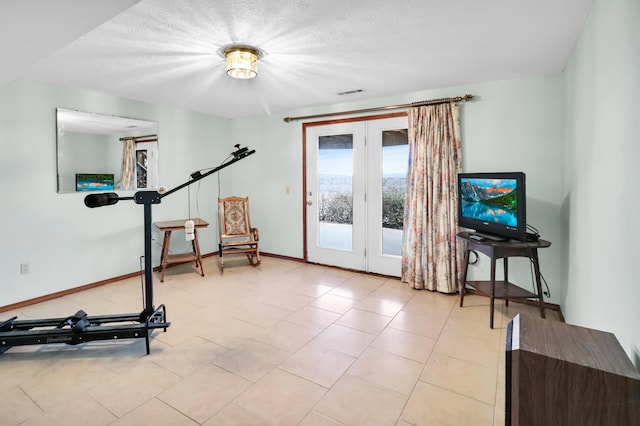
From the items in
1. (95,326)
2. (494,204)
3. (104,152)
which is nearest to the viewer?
(95,326)

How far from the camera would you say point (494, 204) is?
3111 mm

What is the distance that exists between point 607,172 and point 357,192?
3.06 metres

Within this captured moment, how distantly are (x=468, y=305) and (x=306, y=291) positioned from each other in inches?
70.0

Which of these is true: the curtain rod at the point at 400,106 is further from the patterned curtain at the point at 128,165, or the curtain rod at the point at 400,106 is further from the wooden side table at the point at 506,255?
the patterned curtain at the point at 128,165

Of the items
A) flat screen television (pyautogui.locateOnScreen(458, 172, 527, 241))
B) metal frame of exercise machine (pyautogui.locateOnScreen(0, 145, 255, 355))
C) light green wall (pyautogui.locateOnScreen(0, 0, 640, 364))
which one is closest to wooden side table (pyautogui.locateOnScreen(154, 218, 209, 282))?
light green wall (pyautogui.locateOnScreen(0, 0, 640, 364))

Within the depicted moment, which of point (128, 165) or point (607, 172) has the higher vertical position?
point (128, 165)

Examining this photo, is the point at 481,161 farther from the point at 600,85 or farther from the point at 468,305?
the point at 600,85

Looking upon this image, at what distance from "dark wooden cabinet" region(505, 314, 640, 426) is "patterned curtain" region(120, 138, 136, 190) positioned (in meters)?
4.59

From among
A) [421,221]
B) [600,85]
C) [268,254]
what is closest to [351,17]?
[600,85]

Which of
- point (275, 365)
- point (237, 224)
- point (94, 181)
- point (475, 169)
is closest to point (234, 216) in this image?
point (237, 224)

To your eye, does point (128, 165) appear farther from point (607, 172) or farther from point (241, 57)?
point (607, 172)

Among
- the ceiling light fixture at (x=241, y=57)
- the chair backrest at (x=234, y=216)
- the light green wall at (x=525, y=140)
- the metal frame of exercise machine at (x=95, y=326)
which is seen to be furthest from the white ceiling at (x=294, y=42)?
the chair backrest at (x=234, y=216)

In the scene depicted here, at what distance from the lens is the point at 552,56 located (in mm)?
2852

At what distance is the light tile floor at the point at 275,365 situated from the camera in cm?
189
